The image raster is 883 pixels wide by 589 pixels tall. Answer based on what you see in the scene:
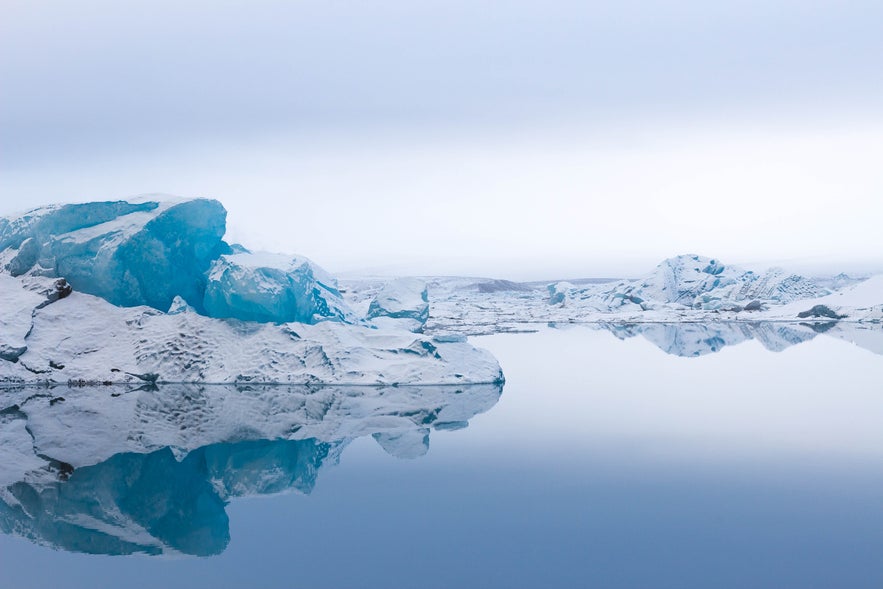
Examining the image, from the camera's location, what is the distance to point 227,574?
3941 millimetres

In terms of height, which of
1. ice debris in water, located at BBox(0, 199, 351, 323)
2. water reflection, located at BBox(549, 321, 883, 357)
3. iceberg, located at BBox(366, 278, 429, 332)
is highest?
ice debris in water, located at BBox(0, 199, 351, 323)

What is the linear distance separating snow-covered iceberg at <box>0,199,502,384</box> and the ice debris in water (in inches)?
0.8

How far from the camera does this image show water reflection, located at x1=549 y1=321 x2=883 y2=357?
703 inches

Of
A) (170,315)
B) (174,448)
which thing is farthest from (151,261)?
(174,448)

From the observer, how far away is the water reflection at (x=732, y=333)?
703 inches

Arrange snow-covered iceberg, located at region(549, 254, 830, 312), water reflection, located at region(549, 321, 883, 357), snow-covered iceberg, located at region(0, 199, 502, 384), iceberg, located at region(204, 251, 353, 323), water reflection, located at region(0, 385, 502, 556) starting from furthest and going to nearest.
A: snow-covered iceberg, located at region(549, 254, 830, 312) < water reflection, located at region(549, 321, 883, 357) < iceberg, located at region(204, 251, 353, 323) < snow-covered iceberg, located at region(0, 199, 502, 384) < water reflection, located at region(0, 385, 502, 556)

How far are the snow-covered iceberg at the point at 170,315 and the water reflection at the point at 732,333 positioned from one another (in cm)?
806

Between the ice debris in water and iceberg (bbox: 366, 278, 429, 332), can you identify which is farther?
iceberg (bbox: 366, 278, 429, 332)

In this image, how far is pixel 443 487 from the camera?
569 centimetres

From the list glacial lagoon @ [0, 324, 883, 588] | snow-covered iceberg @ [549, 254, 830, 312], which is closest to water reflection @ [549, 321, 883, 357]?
snow-covered iceberg @ [549, 254, 830, 312]

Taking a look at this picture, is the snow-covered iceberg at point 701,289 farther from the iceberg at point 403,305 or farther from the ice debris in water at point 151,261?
the ice debris in water at point 151,261

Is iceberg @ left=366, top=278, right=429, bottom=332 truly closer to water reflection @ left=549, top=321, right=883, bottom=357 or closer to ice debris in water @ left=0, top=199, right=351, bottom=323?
ice debris in water @ left=0, top=199, right=351, bottom=323

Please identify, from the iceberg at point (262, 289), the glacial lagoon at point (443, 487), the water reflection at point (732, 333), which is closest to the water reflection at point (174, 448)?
the glacial lagoon at point (443, 487)

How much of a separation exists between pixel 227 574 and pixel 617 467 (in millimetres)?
3538
